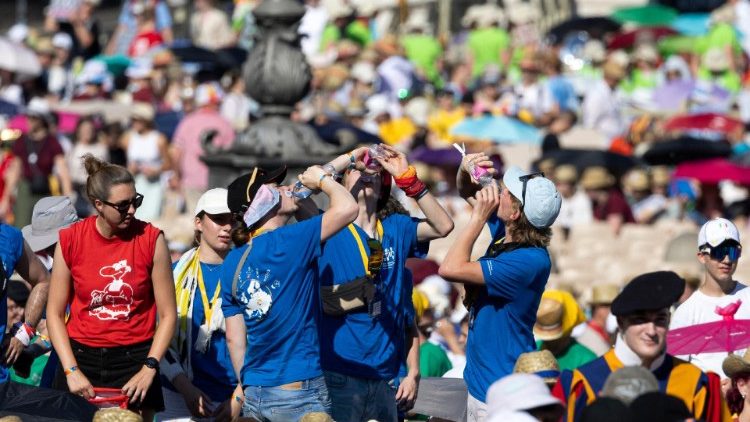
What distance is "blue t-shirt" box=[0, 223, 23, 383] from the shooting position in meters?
8.62

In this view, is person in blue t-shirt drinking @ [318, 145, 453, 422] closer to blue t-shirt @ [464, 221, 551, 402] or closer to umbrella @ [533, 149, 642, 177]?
blue t-shirt @ [464, 221, 551, 402]

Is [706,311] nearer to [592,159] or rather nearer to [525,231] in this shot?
[525,231]

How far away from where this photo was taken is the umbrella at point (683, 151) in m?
19.5

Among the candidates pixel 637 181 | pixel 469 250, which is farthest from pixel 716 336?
pixel 637 181

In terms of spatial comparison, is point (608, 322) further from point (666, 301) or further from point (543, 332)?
point (666, 301)

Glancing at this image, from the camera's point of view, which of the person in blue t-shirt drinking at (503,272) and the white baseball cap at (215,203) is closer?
the person in blue t-shirt drinking at (503,272)

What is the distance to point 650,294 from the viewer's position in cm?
699

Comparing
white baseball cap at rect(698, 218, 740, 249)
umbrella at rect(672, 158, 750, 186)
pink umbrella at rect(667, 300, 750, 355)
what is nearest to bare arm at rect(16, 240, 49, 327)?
pink umbrella at rect(667, 300, 750, 355)

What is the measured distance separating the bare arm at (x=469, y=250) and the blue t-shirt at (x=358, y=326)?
498mm

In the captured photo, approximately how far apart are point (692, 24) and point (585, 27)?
2.19 m

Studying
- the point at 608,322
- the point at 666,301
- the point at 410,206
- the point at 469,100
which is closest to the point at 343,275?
the point at 666,301

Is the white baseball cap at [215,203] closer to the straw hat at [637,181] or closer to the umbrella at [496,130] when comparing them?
the straw hat at [637,181]

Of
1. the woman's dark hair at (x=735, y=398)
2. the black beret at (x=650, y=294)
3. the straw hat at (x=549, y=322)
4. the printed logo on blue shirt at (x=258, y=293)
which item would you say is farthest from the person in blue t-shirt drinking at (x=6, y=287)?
the woman's dark hair at (x=735, y=398)

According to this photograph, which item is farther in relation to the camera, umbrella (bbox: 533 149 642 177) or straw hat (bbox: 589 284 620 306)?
umbrella (bbox: 533 149 642 177)
